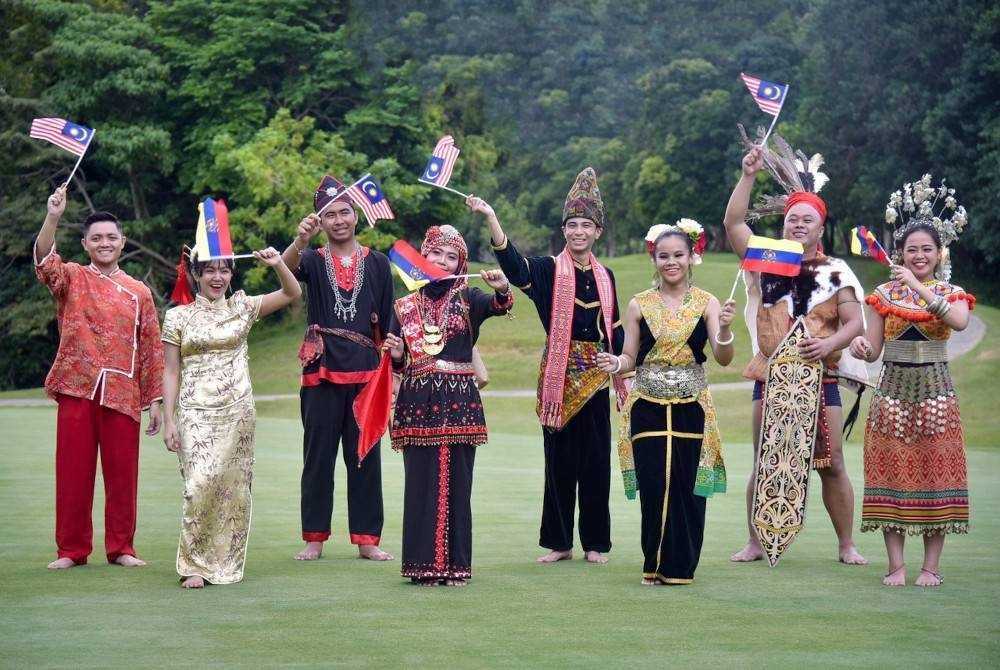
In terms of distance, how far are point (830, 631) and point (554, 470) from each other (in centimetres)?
279

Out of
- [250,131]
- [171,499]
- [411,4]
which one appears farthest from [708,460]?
[411,4]

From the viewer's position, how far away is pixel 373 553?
28.0ft

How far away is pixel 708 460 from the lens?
771cm

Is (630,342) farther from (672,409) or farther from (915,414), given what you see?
(915,414)

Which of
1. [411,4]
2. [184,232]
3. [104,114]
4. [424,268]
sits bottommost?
[424,268]

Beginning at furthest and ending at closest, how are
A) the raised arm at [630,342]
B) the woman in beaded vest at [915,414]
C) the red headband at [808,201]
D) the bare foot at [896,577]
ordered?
the red headband at [808,201] < the raised arm at [630,342] < the woman in beaded vest at [915,414] < the bare foot at [896,577]

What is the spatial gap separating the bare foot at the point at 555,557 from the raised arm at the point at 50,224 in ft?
10.6

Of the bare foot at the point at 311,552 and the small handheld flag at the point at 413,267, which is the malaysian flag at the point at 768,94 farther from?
the bare foot at the point at 311,552

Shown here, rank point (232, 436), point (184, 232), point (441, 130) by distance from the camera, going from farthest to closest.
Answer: point (441, 130) < point (184, 232) < point (232, 436)

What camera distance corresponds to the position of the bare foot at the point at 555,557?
27.6ft

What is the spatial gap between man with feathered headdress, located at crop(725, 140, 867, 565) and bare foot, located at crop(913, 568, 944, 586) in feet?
2.56

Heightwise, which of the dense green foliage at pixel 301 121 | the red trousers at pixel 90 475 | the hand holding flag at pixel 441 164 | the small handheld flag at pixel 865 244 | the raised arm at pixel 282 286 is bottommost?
the red trousers at pixel 90 475

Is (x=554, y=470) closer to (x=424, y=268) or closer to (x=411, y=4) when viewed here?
(x=424, y=268)

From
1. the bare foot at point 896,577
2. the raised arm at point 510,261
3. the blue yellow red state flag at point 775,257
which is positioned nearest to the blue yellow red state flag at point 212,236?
the raised arm at point 510,261
